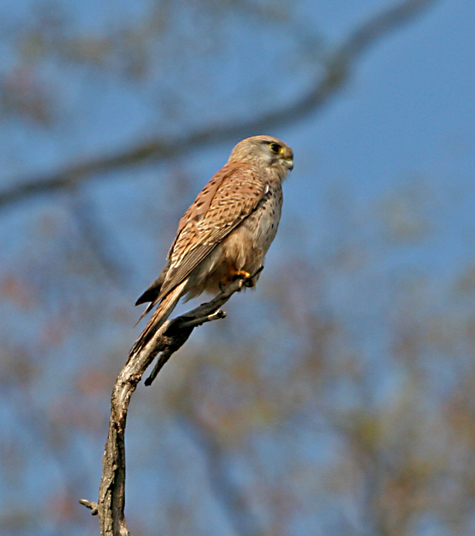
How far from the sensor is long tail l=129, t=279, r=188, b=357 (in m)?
3.35

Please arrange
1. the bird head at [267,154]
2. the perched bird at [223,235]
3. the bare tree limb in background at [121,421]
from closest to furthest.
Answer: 1. the bare tree limb in background at [121,421]
2. the perched bird at [223,235]
3. the bird head at [267,154]

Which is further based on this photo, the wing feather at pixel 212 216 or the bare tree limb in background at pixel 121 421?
the wing feather at pixel 212 216

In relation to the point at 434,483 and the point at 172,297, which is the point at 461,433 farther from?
the point at 172,297

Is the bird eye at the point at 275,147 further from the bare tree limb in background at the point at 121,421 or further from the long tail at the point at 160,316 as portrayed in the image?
the bare tree limb in background at the point at 121,421

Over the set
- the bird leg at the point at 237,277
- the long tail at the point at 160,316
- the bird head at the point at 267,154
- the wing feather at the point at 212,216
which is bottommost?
the long tail at the point at 160,316

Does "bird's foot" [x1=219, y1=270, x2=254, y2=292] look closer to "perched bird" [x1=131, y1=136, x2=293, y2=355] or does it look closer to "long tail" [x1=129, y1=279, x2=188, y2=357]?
"perched bird" [x1=131, y1=136, x2=293, y2=355]

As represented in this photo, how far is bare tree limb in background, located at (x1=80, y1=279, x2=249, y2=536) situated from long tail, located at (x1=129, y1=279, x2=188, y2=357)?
8 centimetres

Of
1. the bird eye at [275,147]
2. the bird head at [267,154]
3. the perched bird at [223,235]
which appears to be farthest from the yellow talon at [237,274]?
the bird eye at [275,147]

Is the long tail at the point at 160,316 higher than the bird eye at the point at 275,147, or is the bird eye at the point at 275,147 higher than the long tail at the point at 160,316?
the bird eye at the point at 275,147

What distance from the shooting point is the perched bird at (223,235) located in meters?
4.30

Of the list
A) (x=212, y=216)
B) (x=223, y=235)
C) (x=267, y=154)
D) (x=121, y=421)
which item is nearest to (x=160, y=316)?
(x=121, y=421)

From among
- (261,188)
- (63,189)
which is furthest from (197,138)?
(261,188)

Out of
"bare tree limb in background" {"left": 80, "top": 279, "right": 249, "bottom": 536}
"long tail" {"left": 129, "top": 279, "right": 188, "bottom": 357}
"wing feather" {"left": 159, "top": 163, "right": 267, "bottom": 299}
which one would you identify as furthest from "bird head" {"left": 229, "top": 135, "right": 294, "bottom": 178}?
"bare tree limb in background" {"left": 80, "top": 279, "right": 249, "bottom": 536}

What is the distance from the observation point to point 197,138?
13195 mm
